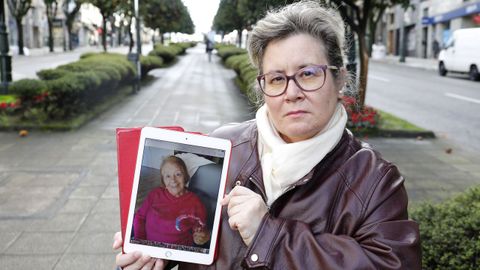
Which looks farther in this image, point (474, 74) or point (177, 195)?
point (474, 74)

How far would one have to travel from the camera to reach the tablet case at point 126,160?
4.98 ft

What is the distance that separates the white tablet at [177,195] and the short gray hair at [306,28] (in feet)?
1.17

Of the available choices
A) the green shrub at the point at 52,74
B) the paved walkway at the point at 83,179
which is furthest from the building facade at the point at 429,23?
the green shrub at the point at 52,74

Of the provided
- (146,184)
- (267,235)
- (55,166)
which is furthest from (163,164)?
(55,166)

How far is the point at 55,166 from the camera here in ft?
22.0

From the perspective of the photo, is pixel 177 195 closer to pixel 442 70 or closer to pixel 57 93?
pixel 57 93

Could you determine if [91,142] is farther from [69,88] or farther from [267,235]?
[267,235]

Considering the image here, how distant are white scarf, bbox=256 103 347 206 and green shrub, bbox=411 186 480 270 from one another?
4.92 feet

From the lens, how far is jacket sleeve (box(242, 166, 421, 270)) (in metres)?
1.36

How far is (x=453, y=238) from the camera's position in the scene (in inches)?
109

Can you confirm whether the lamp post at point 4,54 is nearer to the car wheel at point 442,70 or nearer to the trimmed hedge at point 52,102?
the trimmed hedge at point 52,102

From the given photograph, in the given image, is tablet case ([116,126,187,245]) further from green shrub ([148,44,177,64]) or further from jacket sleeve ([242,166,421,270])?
green shrub ([148,44,177,64])

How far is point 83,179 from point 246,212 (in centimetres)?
507

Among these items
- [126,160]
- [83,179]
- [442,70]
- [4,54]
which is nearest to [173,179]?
[126,160]
